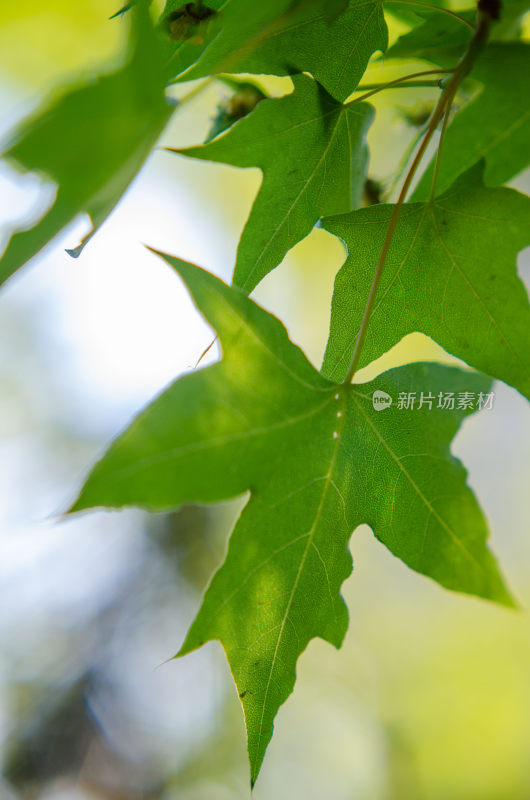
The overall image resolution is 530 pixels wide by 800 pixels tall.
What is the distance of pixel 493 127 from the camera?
0.61 m

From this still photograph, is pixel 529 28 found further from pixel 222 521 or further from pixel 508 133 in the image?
pixel 222 521

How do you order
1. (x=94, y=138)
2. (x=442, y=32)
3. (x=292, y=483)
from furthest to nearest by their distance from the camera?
(x=442, y=32)
(x=292, y=483)
(x=94, y=138)

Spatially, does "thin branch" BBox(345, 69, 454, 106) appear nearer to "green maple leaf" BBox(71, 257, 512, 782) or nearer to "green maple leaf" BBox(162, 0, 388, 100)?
"green maple leaf" BBox(162, 0, 388, 100)

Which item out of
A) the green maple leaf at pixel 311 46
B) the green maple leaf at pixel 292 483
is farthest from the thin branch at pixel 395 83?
the green maple leaf at pixel 292 483

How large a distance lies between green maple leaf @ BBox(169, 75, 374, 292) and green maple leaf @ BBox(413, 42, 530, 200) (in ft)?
0.36

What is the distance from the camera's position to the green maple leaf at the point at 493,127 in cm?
56

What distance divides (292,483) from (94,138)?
0.27 meters

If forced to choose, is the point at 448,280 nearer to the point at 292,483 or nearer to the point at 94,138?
the point at 292,483

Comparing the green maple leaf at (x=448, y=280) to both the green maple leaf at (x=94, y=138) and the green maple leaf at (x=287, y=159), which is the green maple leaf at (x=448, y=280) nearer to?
the green maple leaf at (x=287, y=159)

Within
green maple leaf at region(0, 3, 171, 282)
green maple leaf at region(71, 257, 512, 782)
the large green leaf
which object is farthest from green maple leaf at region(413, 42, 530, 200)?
green maple leaf at region(0, 3, 171, 282)

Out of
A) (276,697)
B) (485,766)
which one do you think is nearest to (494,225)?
(276,697)

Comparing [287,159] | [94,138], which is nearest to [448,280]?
[287,159]

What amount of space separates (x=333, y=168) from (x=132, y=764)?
4.92 m

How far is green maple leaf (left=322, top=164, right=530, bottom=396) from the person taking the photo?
0.52 m
